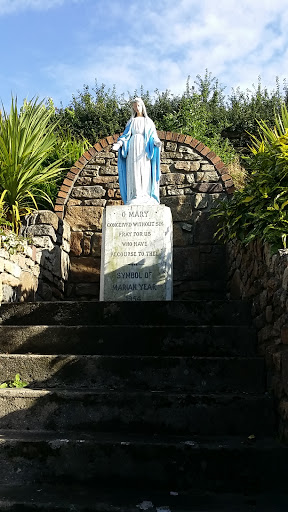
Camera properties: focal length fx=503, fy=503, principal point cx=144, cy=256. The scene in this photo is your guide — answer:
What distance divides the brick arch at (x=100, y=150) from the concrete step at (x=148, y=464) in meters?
4.64

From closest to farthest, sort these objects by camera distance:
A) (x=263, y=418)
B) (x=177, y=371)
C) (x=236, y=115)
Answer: (x=263, y=418) < (x=177, y=371) < (x=236, y=115)

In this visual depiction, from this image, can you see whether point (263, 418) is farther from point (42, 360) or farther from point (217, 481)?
point (42, 360)

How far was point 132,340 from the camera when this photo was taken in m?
3.70

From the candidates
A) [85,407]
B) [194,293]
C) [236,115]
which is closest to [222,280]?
[194,293]

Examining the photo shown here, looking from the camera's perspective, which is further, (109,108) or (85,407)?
(109,108)

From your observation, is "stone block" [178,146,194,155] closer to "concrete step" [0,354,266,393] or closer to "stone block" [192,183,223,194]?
"stone block" [192,183,223,194]

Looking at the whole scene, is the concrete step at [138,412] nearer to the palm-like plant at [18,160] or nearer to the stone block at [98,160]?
the palm-like plant at [18,160]

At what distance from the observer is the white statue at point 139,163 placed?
230 inches

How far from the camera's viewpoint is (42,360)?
3.50m

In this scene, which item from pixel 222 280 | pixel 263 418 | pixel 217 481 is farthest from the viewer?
pixel 222 280

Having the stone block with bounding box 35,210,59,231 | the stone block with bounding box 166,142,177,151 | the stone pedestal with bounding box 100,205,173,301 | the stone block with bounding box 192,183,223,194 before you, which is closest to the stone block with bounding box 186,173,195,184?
the stone block with bounding box 192,183,223,194

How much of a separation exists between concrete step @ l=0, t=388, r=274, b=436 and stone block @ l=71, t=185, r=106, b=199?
4337mm

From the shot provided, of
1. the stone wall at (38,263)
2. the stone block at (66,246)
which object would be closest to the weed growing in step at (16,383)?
the stone wall at (38,263)

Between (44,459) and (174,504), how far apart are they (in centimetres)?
75
